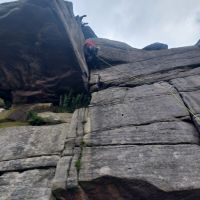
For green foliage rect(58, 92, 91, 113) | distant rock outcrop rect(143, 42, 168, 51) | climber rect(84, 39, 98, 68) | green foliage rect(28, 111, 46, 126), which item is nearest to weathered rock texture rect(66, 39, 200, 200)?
green foliage rect(58, 92, 91, 113)

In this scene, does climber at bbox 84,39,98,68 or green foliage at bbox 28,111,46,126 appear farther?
climber at bbox 84,39,98,68

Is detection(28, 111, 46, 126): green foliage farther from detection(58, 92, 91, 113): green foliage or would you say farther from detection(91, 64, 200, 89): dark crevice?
detection(91, 64, 200, 89): dark crevice

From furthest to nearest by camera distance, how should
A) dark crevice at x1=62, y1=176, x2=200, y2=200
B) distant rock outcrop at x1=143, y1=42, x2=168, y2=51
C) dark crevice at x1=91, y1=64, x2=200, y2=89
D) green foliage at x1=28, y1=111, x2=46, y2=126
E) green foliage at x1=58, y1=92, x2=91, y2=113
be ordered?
distant rock outcrop at x1=143, y1=42, x2=168, y2=51 → dark crevice at x1=91, y1=64, x2=200, y2=89 → green foliage at x1=58, y1=92, x2=91, y2=113 → green foliage at x1=28, y1=111, x2=46, y2=126 → dark crevice at x1=62, y1=176, x2=200, y2=200

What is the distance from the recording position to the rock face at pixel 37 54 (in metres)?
8.92

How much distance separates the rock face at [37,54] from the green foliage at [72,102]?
0.32 m

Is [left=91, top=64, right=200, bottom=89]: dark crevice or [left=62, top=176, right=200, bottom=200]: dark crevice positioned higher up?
[left=91, top=64, right=200, bottom=89]: dark crevice

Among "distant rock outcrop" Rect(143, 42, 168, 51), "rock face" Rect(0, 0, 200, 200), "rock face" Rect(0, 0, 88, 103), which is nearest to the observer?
"rock face" Rect(0, 0, 200, 200)

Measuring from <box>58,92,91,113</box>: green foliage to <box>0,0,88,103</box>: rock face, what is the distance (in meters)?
0.32

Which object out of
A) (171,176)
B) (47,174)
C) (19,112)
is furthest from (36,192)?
(19,112)

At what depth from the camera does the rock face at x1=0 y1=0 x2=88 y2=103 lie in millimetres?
8922

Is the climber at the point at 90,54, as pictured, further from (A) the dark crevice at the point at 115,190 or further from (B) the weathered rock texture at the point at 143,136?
(A) the dark crevice at the point at 115,190

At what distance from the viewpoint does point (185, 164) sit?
5.34 metres

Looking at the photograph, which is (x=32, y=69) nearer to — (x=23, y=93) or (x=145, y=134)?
(x=23, y=93)

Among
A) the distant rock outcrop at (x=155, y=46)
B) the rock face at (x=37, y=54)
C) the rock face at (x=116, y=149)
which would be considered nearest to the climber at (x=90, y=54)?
the rock face at (x=37, y=54)
